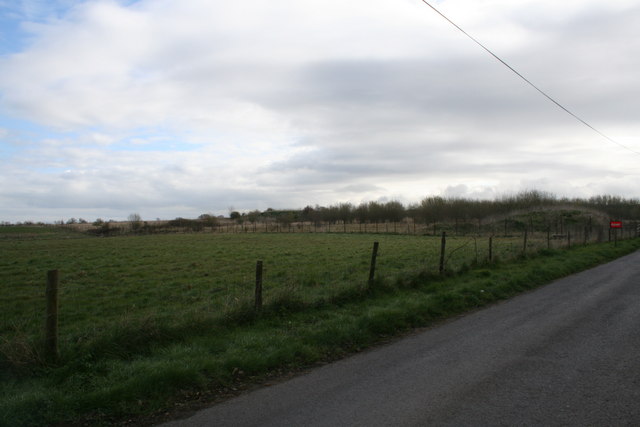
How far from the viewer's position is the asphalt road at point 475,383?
4996mm

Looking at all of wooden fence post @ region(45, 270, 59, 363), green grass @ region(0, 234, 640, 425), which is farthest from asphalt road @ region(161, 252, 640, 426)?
wooden fence post @ region(45, 270, 59, 363)

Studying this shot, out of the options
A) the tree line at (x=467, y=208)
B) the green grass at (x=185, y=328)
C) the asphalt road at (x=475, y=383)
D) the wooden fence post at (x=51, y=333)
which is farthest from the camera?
the tree line at (x=467, y=208)

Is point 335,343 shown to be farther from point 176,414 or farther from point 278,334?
point 176,414

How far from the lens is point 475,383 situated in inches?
236

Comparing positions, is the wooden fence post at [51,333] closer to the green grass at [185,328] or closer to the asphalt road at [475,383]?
the green grass at [185,328]

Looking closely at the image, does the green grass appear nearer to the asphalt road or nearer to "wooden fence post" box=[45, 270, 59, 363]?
"wooden fence post" box=[45, 270, 59, 363]

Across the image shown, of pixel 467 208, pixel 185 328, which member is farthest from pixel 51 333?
pixel 467 208

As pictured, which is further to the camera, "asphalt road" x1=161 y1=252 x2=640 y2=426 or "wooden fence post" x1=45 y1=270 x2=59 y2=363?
"wooden fence post" x1=45 y1=270 x2=59 y2=363

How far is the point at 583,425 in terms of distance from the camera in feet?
15.2

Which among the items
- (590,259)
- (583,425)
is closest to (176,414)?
(583,425)

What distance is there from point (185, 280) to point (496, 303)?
38.3 feet

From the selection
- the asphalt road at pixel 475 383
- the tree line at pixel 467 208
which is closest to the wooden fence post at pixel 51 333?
the asphalt road at pixel 475 383

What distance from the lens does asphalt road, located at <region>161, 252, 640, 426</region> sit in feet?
16.4

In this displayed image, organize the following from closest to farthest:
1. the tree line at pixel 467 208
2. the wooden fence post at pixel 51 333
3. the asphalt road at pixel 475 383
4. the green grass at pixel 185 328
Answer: the asphalt road at pixel 475 383 < the green grass at pixel 185 328 < the wooden fence post at pixel 51 333 < the tree line at pixel 467 208
